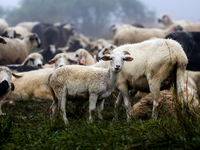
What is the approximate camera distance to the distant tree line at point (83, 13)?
5975cm

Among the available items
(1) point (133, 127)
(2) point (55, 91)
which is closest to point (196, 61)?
(2) point (55, 91)

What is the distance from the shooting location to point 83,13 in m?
62.3

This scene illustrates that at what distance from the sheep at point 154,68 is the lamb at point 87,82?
54cm

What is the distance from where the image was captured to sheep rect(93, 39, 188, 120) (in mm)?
5566

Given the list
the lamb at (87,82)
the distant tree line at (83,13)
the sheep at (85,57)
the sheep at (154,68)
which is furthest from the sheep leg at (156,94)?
the distant tree line at (83,13)

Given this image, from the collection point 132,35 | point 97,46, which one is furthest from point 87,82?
point 97,46

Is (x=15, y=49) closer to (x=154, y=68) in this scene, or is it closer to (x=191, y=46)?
(x=191, y=46)

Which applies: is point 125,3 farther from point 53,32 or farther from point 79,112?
point 79,112

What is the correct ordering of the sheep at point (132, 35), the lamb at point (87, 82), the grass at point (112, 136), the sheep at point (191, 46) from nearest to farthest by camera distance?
the grass at point (112, 136), the lamb at point (87, 82), the sheep at point (191, 46), the sheep at point (132, 35)

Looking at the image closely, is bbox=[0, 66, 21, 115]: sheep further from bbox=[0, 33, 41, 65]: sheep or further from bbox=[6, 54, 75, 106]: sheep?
bbox=[0, 33, 41, 65]: sheep

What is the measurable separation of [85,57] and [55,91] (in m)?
4.29

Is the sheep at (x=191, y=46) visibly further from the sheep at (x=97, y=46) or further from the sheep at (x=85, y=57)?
the sheep at (x=97, y=46)

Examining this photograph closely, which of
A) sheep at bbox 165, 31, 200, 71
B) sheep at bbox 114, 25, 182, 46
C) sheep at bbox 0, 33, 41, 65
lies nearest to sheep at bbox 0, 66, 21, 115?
sheep at bbox 165, 31, 200, 71

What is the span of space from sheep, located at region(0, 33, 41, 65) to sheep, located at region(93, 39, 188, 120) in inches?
310
